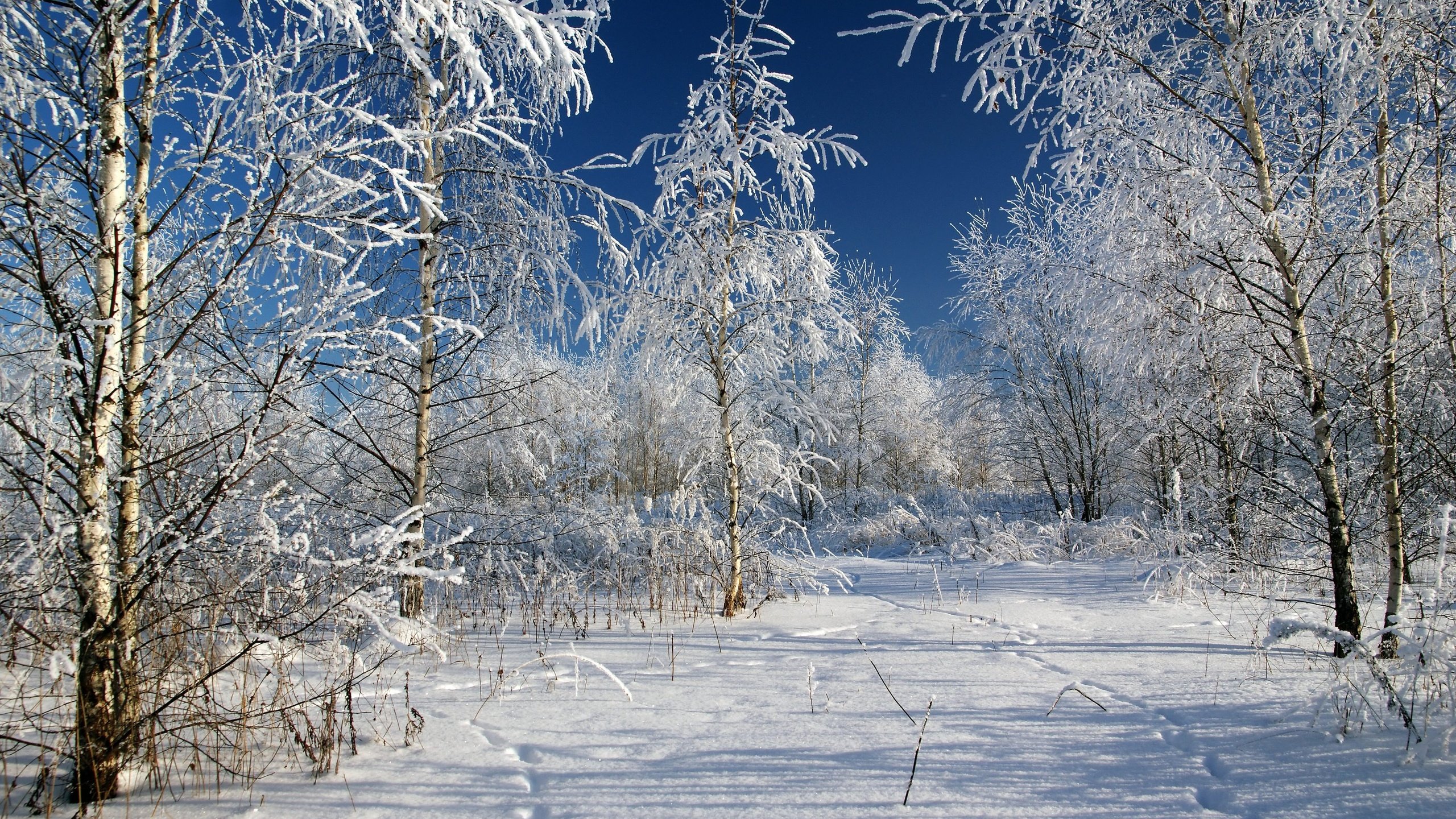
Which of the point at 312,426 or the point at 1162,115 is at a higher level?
the point at 1162,115

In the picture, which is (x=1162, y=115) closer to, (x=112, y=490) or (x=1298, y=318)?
(x=1298, y=318)

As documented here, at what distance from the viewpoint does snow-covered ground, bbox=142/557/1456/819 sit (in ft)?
7.19

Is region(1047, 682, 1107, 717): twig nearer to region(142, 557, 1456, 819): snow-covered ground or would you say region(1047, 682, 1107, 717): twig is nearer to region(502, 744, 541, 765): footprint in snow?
region(142, 557, 1456, 819): snow-covered ground

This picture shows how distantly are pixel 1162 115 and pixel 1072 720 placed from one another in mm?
3965

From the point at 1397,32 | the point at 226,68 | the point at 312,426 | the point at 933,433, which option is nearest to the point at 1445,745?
the point at 1397,32

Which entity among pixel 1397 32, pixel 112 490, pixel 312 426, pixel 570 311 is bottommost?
pixel 112 490

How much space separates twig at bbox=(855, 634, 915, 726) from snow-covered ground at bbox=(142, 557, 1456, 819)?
0.02 metres

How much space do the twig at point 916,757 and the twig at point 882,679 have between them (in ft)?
0.23

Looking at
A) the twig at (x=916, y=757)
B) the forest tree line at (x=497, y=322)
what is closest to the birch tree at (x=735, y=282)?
the forest tree line at (x=497, y=322)

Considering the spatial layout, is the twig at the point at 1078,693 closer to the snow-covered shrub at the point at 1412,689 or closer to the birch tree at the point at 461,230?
the snow-covered shrub at the point at 1412,689

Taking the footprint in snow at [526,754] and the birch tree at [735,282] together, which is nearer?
the footprint in snow at [526,754]

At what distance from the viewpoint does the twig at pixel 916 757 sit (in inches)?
86.6

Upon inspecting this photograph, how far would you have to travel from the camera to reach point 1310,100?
13.3 ft

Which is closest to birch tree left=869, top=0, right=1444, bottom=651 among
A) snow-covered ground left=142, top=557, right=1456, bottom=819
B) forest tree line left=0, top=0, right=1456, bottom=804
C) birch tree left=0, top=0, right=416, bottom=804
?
forest tree line left=0, top=0, right=1456, bottom=804
